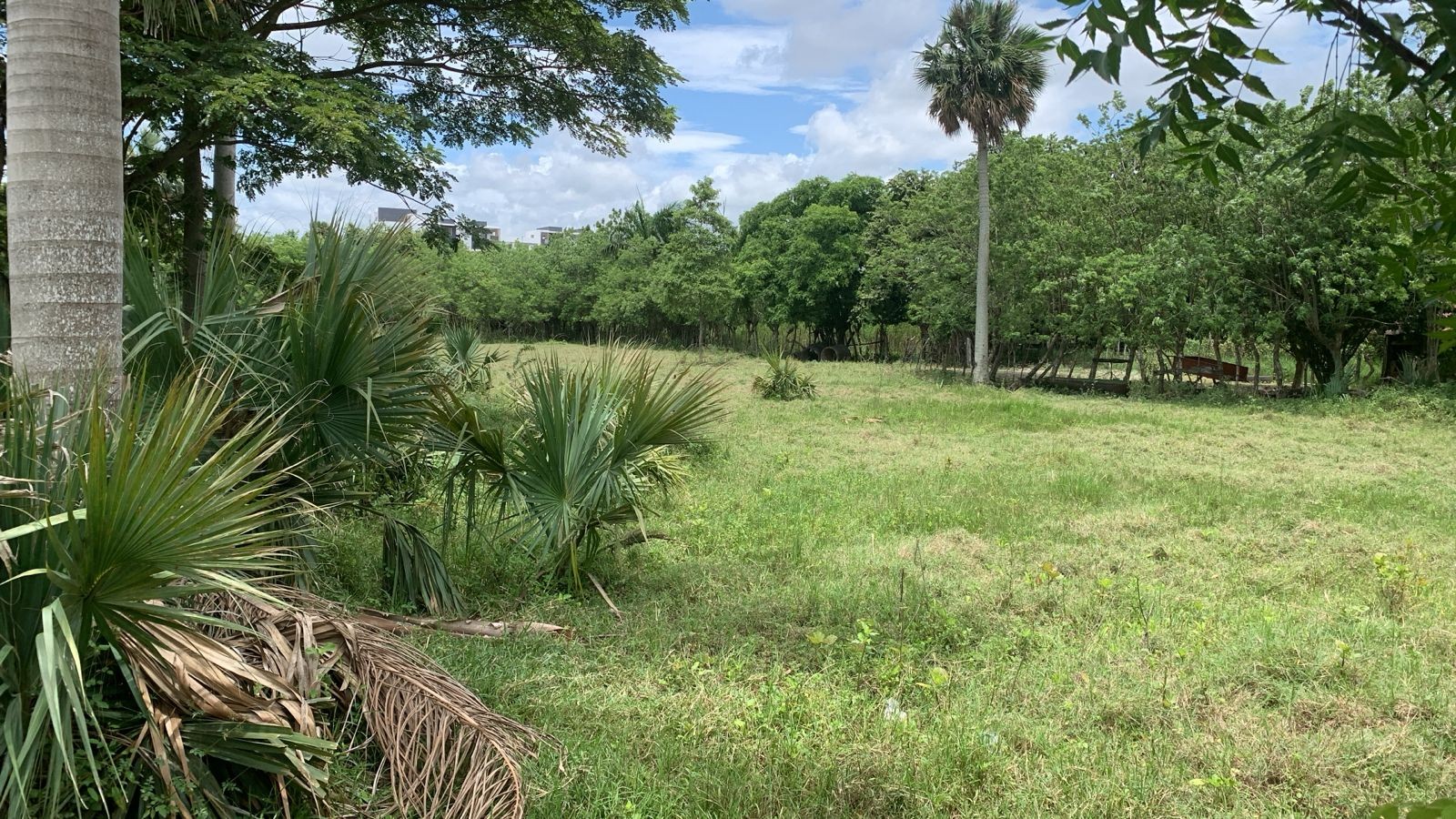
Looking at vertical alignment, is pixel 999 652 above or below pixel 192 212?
below

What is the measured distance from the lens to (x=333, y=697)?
2.94m

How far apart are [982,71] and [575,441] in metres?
20.0

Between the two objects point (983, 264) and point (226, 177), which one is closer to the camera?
point (226, 177)

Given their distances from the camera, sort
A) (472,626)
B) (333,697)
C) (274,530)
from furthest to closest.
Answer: (472,626) → (274,530) → (333,697)

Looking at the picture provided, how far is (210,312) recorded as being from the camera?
160 inches

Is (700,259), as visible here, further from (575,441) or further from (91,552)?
(91,552)

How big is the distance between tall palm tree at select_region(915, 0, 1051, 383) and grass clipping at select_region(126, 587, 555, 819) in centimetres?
2151

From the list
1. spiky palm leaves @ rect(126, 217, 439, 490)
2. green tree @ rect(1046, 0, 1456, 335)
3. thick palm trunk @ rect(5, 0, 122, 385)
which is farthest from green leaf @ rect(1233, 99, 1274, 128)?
spiky palm leaves @ rect(126, 217, 439, 490)

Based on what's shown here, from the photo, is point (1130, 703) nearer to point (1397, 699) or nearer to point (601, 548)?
point (1397, 699)

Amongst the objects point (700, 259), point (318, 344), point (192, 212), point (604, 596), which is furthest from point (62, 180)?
point (700, 259)

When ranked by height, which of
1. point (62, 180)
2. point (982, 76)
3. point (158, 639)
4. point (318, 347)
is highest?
point (982, 76)

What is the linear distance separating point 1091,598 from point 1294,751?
2.00 metres

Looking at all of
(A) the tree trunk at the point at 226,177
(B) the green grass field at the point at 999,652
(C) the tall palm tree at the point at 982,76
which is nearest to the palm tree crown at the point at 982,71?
(C) the tall palm tree at the point at 982,76

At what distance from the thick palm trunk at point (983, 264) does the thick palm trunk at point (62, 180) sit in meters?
21.5
